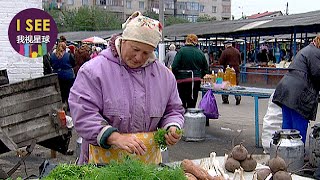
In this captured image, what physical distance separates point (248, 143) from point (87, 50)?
19.8ft

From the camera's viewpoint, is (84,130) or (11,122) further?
(11,122)

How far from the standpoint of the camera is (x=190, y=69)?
30.5ft

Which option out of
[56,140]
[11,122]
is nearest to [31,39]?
[56,140]

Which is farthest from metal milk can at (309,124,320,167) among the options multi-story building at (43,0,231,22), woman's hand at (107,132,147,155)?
multi-story building at (43,0,231,22)

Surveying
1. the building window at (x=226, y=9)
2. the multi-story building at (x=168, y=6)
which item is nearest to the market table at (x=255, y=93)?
the multi-story building at (x=168, y=6)

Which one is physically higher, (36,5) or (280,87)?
(36,5)

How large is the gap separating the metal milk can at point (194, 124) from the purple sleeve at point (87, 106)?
5.71 meters

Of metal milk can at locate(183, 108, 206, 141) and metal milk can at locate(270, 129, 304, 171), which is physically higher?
metal milk can at locate(270, 129, 304, 171)

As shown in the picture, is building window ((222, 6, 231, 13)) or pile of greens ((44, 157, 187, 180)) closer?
pile of greens ((44, 157, 187, 180))

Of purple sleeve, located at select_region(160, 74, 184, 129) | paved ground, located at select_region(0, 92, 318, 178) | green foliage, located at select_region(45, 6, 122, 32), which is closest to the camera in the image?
purple sleeve, located at select_region(160, 74, 184, 129)

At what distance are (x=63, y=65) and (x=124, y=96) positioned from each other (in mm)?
8596

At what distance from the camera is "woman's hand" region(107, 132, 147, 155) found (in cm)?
260

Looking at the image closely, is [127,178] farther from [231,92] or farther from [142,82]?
[231,92]

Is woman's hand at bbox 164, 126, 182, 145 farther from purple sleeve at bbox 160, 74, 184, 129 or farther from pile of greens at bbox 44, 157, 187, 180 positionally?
pile of greens at bbox 44, 157, 187, 180
